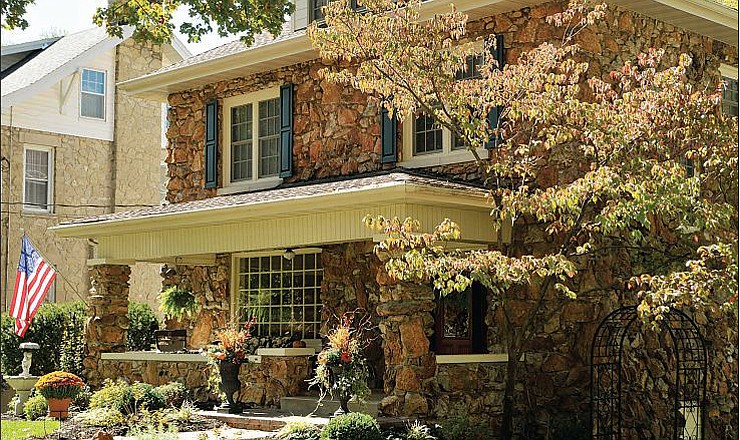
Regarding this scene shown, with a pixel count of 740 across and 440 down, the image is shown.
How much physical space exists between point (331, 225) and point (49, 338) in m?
9.58

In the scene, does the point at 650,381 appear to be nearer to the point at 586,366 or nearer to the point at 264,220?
the point at 586,366

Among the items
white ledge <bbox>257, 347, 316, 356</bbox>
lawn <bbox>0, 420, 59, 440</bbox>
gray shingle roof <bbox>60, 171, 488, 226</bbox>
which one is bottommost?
lawn <bbox>0, 420, 59, 440</bbox>

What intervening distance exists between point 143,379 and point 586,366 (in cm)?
Answer: 672

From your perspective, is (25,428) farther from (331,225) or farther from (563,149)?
(563,149)

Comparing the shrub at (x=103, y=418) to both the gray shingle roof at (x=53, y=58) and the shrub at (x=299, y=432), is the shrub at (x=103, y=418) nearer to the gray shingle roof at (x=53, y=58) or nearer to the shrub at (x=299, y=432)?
the shrub at (x=299, y=432)

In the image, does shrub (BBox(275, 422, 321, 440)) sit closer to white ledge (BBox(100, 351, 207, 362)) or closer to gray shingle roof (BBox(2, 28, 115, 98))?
white ledge (BBox(100, 351, 207, 362))

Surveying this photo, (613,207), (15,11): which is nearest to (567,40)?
(613,207)

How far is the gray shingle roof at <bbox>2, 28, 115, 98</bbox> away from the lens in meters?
22.5

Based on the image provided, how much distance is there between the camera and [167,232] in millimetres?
14625

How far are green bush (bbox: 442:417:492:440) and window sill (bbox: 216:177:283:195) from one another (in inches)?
234

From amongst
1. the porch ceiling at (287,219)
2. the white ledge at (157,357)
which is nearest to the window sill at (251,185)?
the porch ceiling at (287,219)

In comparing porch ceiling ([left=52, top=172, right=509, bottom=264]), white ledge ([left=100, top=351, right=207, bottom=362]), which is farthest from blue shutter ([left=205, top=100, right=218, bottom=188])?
white ledge ([left=100, top=351, right=207, bottom=362])

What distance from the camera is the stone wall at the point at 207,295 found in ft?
54.4

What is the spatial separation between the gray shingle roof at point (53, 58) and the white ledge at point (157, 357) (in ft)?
28.6
